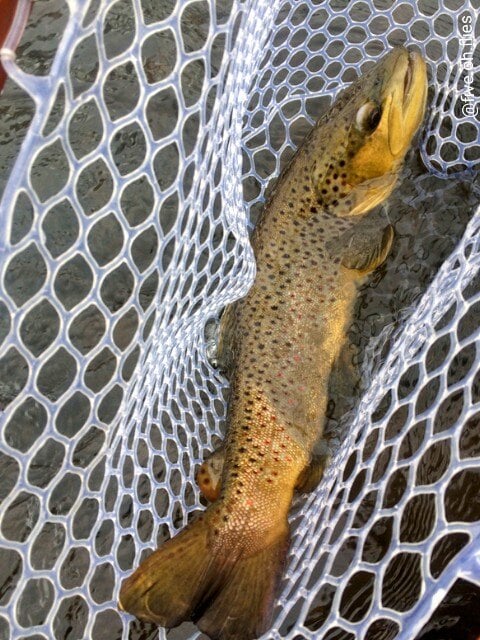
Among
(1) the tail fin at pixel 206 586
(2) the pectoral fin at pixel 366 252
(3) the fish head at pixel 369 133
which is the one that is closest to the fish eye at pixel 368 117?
(3) the fish head at pixel 369 133

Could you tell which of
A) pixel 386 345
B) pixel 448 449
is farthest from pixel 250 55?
pixel 448 449

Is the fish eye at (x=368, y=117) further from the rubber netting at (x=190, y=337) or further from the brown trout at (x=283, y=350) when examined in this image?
the rubber netting at (x=190, y=337)

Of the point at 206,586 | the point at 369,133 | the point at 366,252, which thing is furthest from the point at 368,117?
the point at 206,586

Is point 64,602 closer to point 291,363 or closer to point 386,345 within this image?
point 291,363

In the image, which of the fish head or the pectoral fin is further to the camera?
the pectoral fin

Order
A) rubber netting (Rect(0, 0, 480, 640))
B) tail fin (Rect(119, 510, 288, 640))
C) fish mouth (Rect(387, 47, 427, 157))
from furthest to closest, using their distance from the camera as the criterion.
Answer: fish mouth (Rect(387, 47, 427, 157)), tail fin (Rect(119, 510, 288, 640)), rubber netting (Rect(0, 0, 480, 640))

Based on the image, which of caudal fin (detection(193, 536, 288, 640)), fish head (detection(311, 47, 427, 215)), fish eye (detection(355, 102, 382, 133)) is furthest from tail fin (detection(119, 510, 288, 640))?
fish eye (detection(355, 102, 382, 133))

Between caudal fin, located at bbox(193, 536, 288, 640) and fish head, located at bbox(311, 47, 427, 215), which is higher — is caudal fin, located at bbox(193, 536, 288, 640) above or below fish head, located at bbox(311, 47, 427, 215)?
below

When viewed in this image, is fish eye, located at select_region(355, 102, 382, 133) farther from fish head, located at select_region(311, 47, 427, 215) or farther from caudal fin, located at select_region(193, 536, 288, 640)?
caudal fin, located at select_region(193, 536, 288, 640)

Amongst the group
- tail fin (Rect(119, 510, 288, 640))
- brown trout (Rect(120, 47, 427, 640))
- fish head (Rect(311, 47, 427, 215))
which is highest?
fish head (Rect(311, 47, 427, 215))
